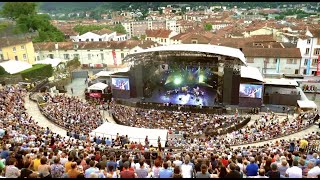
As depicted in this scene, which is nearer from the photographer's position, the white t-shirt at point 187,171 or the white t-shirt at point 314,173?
the white t-shirt at point 314,173

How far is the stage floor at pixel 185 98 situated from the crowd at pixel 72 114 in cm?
→ 634

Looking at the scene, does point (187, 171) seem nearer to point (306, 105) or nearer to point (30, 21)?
point (306, 105)

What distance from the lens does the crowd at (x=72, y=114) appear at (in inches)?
742

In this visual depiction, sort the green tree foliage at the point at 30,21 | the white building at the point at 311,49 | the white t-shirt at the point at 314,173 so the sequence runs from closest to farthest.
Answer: the white t-shirt at the point at 314,173, the white building at the point at 311,49, the green tree foliage at the point at 30,21

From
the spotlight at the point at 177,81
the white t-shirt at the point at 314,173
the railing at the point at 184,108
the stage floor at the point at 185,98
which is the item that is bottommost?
the railing at the point at 184,108

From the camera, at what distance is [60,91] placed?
31406 millimetres

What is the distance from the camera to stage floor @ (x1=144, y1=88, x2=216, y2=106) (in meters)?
26.5

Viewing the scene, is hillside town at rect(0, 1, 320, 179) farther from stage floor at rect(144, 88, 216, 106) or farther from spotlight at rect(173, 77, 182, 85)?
spotlight at rect(173, 77, 182, 85)

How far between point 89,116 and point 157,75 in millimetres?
10431

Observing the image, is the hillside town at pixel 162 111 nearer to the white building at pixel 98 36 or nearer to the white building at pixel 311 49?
the white building at pixel 311 49

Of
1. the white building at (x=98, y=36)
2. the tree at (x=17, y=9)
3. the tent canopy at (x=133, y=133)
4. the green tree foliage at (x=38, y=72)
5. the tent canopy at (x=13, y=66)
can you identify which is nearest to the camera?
the tent canopy at (x=133, y=133)

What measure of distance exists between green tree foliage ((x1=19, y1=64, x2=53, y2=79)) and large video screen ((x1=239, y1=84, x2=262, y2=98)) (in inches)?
882

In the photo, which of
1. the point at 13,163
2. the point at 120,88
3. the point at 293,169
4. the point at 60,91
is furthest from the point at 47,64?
the point at 293,169

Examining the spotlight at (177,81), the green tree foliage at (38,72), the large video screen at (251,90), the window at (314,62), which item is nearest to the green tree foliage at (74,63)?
the green tree foliage at (38,72)
